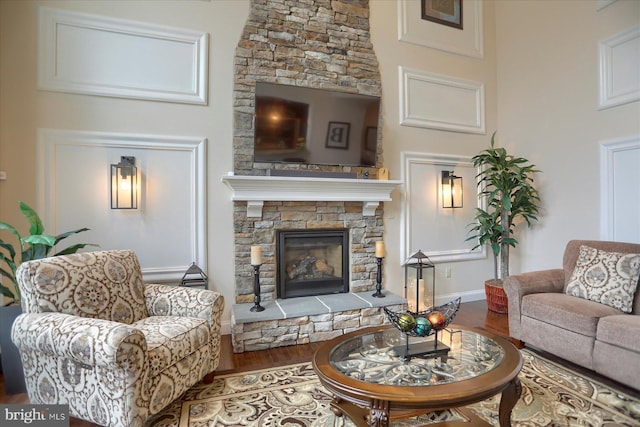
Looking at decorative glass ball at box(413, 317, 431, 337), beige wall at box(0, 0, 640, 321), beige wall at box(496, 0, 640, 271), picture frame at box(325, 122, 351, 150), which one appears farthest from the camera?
picture frame at box(325, 122, 351, 150)

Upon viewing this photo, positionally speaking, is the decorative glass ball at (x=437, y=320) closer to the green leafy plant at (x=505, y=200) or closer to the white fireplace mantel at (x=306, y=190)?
the white fireplace mantel at (x=306, y=190)

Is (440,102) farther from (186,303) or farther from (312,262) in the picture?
(186,303)

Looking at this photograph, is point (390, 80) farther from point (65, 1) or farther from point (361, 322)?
point (65, 1)

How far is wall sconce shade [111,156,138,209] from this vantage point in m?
2.88

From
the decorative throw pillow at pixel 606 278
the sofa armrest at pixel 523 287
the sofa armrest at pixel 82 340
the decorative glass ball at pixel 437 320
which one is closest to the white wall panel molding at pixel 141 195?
the sofa armrest at pixel 82 340

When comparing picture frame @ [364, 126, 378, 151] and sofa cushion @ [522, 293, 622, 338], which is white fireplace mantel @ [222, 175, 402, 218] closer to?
picture frame @ [364, 126, 378, 151]

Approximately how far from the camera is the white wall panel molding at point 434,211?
395cm

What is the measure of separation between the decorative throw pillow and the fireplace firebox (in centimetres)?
205

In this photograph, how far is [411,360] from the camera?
66.9 inches

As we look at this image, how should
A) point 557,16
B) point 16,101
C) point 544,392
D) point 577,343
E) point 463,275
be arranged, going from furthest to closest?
point 463,275 → point 557,16 → point 16,101 → point 577,343 → point 544,392

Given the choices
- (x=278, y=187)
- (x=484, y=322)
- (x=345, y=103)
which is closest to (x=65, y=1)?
(x=278, y=187)

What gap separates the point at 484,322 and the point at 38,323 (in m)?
3.70

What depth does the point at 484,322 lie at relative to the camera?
347 cm

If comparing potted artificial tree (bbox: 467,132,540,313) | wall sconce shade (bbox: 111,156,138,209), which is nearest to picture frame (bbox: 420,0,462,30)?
potted artificial tree (bbox: 467,132,540,313)
